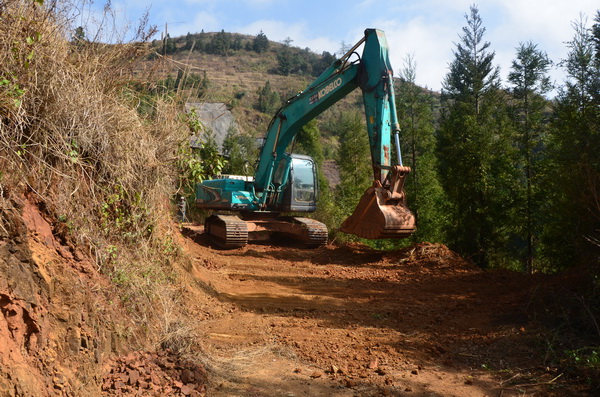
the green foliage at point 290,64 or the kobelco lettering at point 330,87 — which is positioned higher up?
the green foliage at point 290,64

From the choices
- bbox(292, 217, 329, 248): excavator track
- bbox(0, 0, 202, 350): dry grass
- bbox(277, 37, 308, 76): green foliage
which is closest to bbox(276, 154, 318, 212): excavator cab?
bbox(292, 217, 329, 248): excavator track

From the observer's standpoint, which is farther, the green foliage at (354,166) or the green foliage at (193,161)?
the green foliage at (354,166)

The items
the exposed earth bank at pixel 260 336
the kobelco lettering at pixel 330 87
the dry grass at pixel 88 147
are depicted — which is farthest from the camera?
the kobelco lettering at pixel 330 87

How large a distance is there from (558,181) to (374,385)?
6026 mm

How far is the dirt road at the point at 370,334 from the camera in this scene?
403 centimetres

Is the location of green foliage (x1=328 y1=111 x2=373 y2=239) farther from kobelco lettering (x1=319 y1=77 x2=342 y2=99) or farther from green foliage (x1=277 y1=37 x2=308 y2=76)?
green foliage (x1=277 y1=37 x2=308 y2=76)

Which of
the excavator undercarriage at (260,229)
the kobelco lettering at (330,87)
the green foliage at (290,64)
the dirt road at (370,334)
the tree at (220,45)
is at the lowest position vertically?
the dirt road at (370,334)

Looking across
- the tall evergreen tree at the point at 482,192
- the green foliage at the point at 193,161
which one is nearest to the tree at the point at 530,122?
the tall evergreen tree at the point at 482,192

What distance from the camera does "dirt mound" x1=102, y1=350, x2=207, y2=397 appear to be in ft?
10.5

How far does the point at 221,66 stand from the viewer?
250 feet

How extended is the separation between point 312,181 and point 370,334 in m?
7.86

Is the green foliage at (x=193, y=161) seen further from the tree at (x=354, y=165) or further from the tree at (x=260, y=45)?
the tree at (x=260, y=45)

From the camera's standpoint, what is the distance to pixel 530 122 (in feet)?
52.7

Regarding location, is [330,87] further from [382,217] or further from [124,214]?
[124,214]
